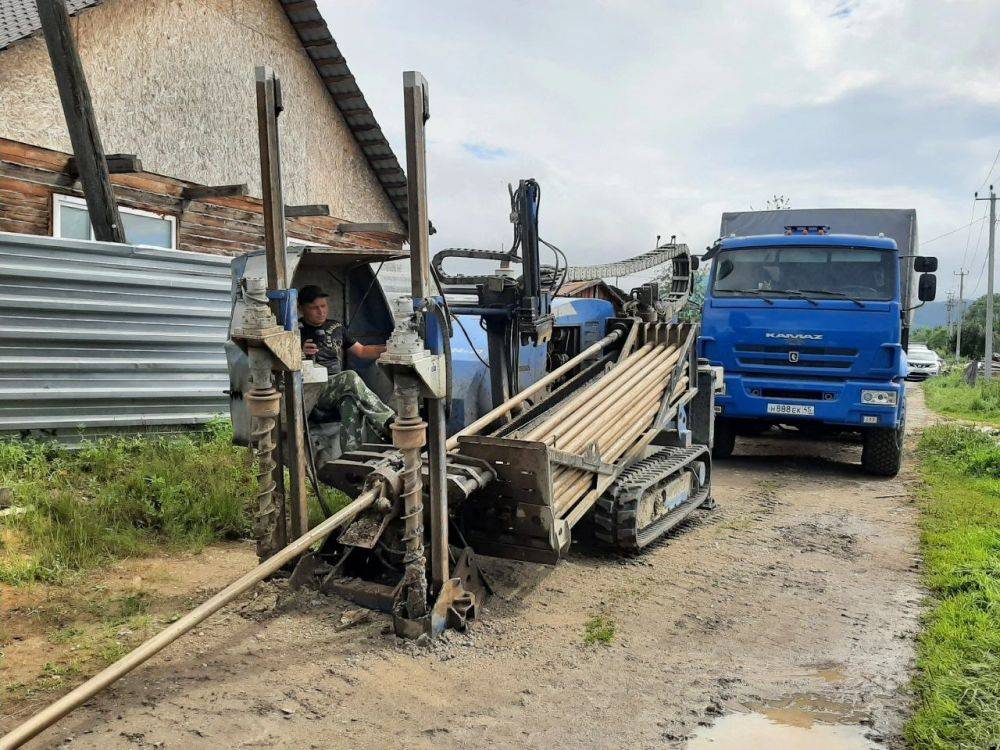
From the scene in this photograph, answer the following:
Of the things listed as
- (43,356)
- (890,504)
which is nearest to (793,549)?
(890,504)

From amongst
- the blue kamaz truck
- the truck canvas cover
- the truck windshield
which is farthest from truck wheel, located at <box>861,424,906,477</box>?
→ the truck canvas cover

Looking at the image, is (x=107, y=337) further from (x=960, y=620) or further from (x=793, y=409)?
(x=793, y=409)

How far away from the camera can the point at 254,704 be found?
3.29m

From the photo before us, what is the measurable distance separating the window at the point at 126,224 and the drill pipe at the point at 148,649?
19.0ft

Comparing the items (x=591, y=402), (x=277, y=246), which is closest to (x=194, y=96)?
(x=277, y=246)

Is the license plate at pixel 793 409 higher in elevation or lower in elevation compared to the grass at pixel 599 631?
higher

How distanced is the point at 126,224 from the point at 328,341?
13.6 feet

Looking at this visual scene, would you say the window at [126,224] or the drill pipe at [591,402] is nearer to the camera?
the drill pipe at [591,402]

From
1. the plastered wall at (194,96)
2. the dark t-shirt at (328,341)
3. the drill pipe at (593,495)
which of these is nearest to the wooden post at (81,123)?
the plastered wall at (194,96)

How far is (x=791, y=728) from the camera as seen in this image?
336 centimetres

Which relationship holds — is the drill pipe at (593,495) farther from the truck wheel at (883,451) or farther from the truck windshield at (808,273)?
the truck wheel at (883,451)

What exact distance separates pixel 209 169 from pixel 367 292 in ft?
20.3

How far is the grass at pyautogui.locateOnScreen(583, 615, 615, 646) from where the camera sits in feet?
13.6

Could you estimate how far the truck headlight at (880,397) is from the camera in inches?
336
